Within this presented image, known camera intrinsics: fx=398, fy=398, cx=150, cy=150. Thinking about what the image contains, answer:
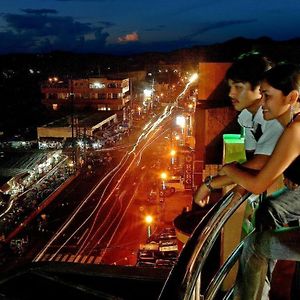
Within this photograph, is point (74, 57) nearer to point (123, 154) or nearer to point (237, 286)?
point (123, 154)

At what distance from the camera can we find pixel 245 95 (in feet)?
9.38

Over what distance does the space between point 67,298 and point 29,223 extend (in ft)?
62.9

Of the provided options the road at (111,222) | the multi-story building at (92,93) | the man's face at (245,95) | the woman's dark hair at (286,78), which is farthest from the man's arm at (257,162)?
the multi-story building at (92,93)

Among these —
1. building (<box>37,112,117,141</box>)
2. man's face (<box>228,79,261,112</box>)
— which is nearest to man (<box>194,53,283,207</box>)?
man's face (<box>228,79,261,112</box>)

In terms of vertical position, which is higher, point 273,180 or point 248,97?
point 248,97

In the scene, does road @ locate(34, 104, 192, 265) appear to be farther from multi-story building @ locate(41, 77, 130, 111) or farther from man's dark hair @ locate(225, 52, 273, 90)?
multi-story building @ locate(41, 77, 130, 111)

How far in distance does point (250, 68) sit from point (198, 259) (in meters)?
1.61

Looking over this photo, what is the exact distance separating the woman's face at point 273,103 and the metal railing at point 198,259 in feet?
1.78

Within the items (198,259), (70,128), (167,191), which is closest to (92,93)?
(70,128)

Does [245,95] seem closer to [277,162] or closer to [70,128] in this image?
[277,162]

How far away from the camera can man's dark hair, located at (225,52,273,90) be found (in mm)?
2799

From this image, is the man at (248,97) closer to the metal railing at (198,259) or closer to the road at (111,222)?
the metal railing at (198,259)

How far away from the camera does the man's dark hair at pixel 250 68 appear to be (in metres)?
2.80

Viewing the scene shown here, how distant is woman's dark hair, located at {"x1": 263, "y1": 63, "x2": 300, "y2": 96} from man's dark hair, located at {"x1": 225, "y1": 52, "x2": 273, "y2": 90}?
0.46 meters
